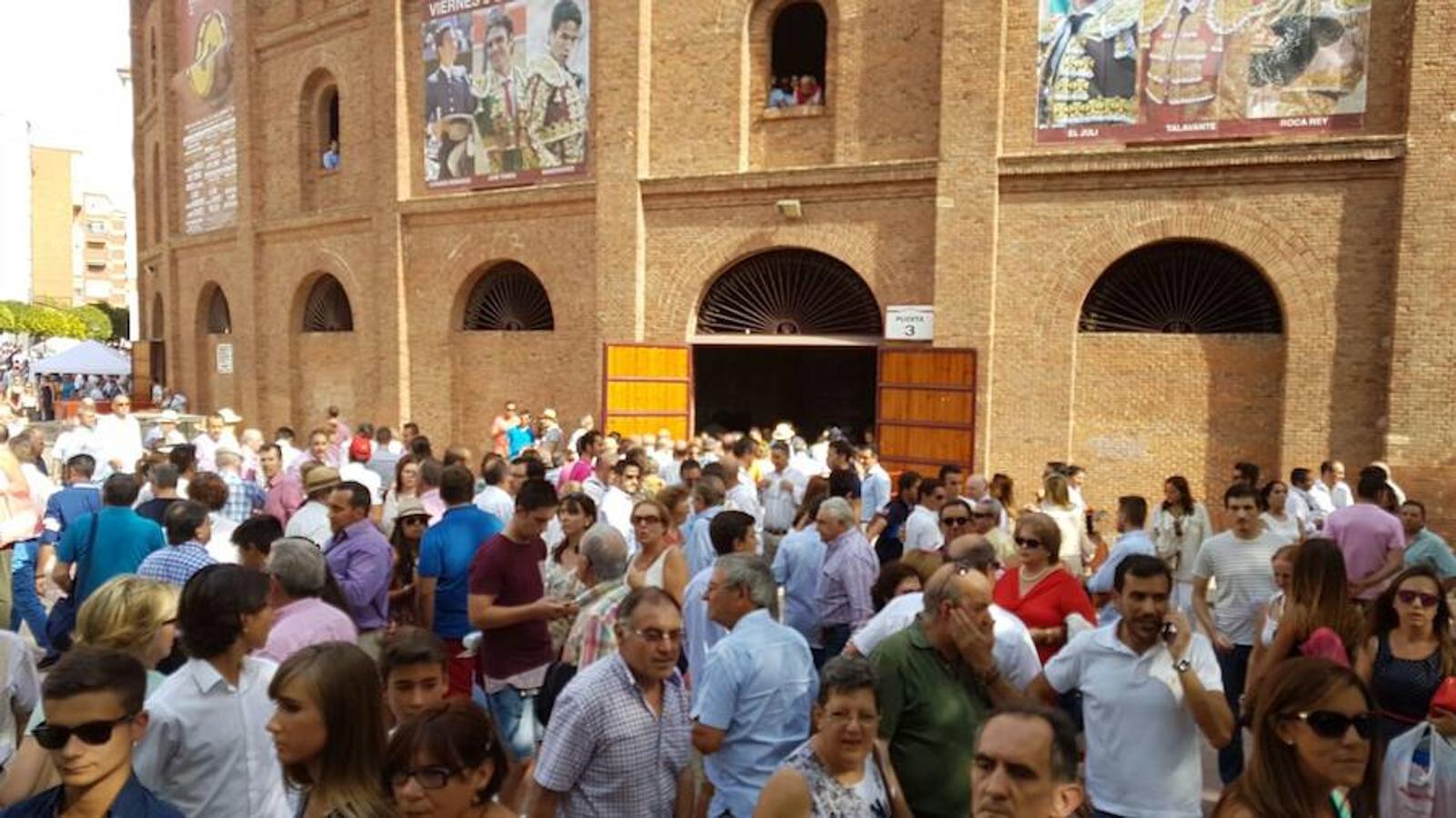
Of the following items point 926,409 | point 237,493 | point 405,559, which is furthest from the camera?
point 926,409

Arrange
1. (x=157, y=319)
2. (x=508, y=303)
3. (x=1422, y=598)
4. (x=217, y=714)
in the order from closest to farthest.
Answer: (x=217, y=714) < (x=1422, y=598) < (x=508, y=303) < (x=157, y=319)

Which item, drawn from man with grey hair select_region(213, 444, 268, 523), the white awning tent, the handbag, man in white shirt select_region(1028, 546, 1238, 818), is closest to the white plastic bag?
man in white shirt select_region(1028, 546, 1238, 818)

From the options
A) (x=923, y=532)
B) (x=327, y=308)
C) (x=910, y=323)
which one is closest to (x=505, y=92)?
(x=327, y=308)

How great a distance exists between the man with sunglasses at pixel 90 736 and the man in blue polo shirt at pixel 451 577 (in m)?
3.19

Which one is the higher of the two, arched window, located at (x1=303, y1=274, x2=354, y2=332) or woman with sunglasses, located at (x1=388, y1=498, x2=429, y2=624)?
arched window, located at (x1=303, y1=274, x2=354, y2=332)

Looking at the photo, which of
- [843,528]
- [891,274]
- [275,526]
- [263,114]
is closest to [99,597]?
[275,526]

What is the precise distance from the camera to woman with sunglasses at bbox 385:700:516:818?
2570 millimetres

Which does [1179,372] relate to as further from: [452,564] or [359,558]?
[359,558]

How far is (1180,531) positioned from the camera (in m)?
8.42

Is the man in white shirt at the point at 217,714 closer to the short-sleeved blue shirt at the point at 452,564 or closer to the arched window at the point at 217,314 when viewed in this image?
the short-sleeved blue shirt at the point at 452,564

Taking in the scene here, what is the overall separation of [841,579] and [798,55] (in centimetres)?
1229

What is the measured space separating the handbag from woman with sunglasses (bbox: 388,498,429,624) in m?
1.70

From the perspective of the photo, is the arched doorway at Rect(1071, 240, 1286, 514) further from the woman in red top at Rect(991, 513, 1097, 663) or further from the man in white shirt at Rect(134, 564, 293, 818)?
the man in white shirt at Rect(134, 564, 293, 818)

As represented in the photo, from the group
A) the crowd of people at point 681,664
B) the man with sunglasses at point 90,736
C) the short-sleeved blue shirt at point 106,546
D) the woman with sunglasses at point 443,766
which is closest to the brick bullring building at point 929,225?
the crowd of people at point 681,664
